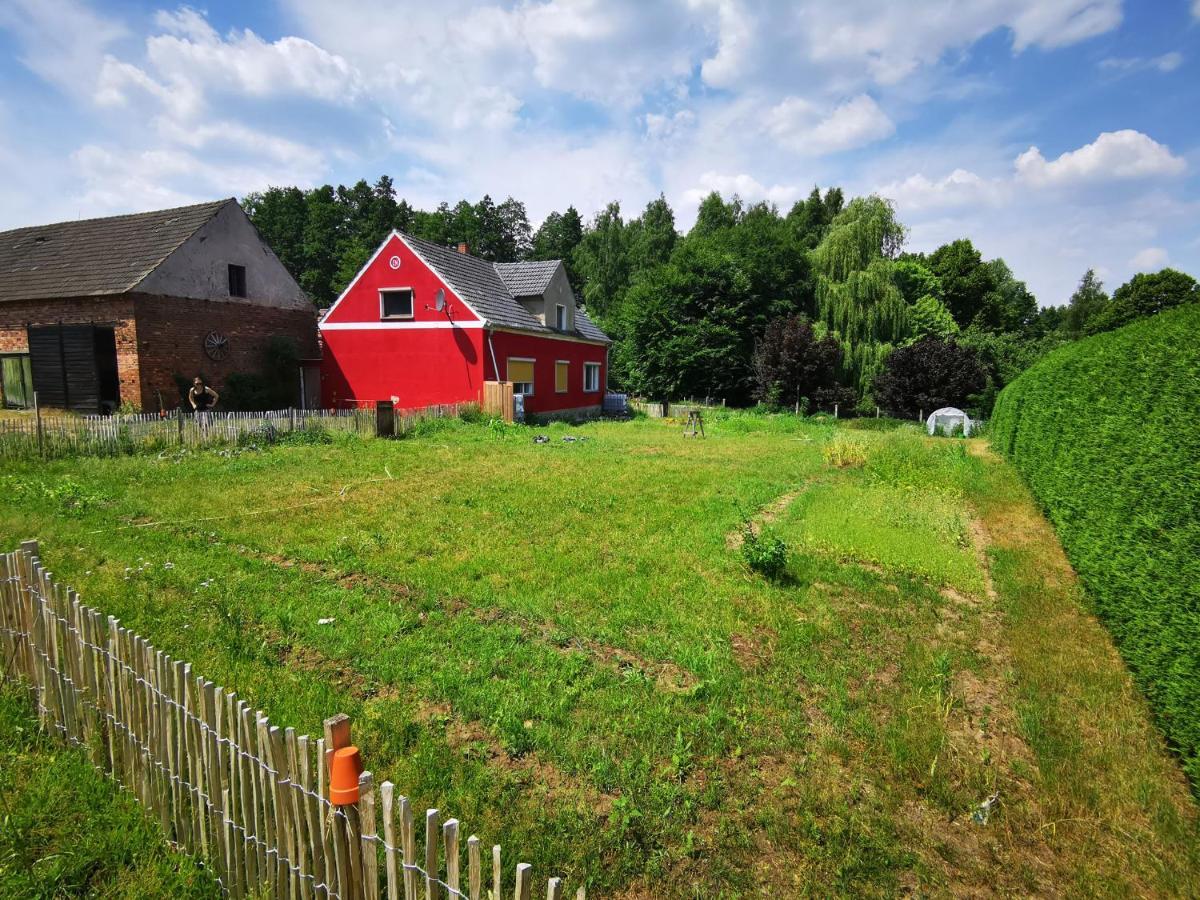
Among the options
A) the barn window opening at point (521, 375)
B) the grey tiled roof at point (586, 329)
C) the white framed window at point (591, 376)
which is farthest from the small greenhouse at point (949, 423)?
the barn window opening at point (521, 375)

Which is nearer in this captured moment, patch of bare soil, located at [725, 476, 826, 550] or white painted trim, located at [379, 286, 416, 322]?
patch of bare soil, located at [725, 476, 826, 550]

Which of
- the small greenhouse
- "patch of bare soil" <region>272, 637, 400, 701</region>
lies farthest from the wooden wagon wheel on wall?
the small greenhouse

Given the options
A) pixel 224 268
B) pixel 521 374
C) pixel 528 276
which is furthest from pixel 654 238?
pixel 224 268

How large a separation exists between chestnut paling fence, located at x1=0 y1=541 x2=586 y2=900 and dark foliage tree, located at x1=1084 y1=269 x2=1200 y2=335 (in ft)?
182

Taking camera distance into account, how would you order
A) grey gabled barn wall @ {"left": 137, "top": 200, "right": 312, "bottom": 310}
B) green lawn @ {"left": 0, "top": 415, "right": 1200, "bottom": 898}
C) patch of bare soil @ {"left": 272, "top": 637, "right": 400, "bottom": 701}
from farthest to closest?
grey gabled barn wall @ {"left": 137, "top": 200, "right": 312, "bottom": 310} → patch of bare soil @ {"left": 272, "top": 637, "right": 400, "bottom": 701} → green lawn @ {"left": 0, "top": 415, "right": 1200, "bottom": 898}

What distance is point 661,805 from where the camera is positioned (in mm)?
3074

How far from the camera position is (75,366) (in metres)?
16.7

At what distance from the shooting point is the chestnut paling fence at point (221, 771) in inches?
79.3

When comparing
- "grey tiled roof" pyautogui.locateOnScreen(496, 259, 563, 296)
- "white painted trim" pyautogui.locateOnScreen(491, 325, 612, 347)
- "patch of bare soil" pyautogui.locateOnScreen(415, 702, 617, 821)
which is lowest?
"patch of bare soil" pyautogui.locateOnScreen(415, 702, 617, 821)

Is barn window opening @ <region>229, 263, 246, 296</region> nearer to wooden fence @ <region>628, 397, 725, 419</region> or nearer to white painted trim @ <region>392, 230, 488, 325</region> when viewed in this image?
white painted trim @ <region>392, 230, 488, 325</region>

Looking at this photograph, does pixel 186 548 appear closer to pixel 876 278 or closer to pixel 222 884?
pixel 222 884

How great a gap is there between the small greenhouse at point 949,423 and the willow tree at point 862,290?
18.1 ft

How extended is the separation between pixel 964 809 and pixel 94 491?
11.3 m

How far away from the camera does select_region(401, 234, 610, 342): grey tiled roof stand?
20.1m
